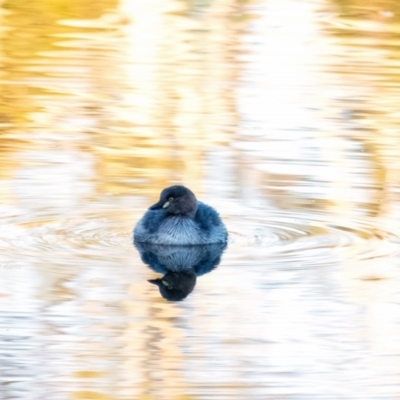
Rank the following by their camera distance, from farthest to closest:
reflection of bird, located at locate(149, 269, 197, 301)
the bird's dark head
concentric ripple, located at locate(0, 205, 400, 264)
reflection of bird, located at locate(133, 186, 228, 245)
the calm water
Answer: the bird's dark head < reflection of bird, located at locate(133, 186, 228, 245) < concentric ripple, located at locate(0, 205, 400, 264) < reflection of bird, located at locate(149, 269, 197, 301) < the calm water

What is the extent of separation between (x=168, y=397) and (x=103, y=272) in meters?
2.17

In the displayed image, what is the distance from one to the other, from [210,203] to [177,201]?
85cm

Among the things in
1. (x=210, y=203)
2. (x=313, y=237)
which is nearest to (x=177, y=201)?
(x=210, y=203)

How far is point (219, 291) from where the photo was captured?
7.84m

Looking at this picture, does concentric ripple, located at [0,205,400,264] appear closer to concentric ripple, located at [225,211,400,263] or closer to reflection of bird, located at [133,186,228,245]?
concentric ripple, located at [225,211,400,263]

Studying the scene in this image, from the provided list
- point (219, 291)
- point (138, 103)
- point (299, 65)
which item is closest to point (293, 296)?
point (219, 291)

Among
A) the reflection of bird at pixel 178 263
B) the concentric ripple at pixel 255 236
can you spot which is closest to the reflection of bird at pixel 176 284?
the reflection of bird at pixel 178 263

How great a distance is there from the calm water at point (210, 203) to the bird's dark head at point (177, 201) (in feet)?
1.15

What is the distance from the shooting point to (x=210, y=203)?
32.9ft

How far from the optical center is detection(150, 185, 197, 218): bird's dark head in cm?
920

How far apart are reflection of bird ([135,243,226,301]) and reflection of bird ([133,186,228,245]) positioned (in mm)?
51

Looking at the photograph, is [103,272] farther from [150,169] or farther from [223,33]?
[223,33]

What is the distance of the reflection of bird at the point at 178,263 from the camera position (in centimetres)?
798

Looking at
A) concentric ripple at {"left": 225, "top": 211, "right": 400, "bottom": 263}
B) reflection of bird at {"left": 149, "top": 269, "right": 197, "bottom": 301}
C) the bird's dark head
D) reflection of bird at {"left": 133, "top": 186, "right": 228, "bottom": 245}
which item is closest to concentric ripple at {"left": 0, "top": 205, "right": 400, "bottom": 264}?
concentric ripple at {"left": 225, "top": 211, "right": 400, "bottom": 263}
